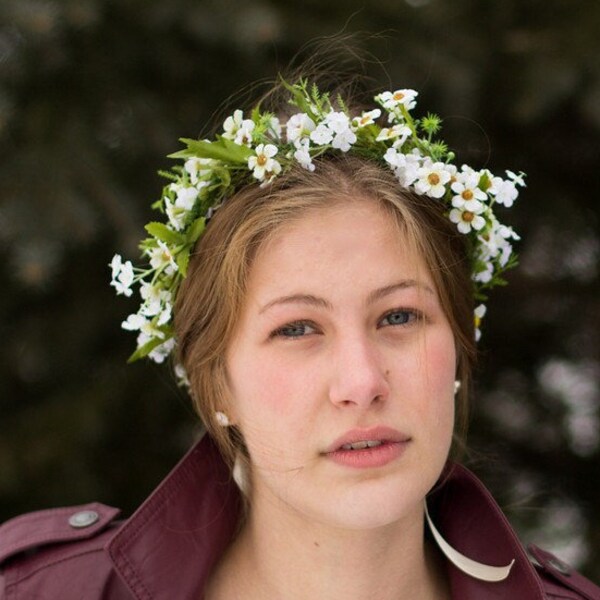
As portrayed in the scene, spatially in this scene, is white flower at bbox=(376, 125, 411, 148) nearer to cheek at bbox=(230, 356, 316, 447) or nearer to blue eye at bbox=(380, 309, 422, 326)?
blue eye at bbox=(380, 309, 422, 326)

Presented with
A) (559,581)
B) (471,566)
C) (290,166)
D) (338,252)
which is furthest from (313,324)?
(559,581)

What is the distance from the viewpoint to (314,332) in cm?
246

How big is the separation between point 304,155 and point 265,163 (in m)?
0.09

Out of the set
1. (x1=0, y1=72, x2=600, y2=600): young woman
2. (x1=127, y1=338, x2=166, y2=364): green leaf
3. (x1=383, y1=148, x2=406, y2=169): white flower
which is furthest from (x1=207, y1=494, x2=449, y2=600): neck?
(x1=383, y1=148, x2=406, y2=169): white flower

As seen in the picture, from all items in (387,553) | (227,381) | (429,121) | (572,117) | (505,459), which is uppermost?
(429,121)

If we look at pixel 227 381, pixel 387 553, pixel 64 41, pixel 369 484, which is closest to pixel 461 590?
pixel 387 553

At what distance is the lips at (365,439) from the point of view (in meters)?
2.39

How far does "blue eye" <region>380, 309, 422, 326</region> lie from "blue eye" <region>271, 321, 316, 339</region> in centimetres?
16

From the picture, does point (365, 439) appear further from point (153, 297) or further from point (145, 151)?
point (145, 151)

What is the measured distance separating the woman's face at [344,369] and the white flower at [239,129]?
0.25m

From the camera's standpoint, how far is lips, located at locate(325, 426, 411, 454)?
2.39m

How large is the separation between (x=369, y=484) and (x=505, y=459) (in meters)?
1.42

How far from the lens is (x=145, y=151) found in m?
3.24

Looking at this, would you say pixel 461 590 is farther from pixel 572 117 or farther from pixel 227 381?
pixel 572 117
